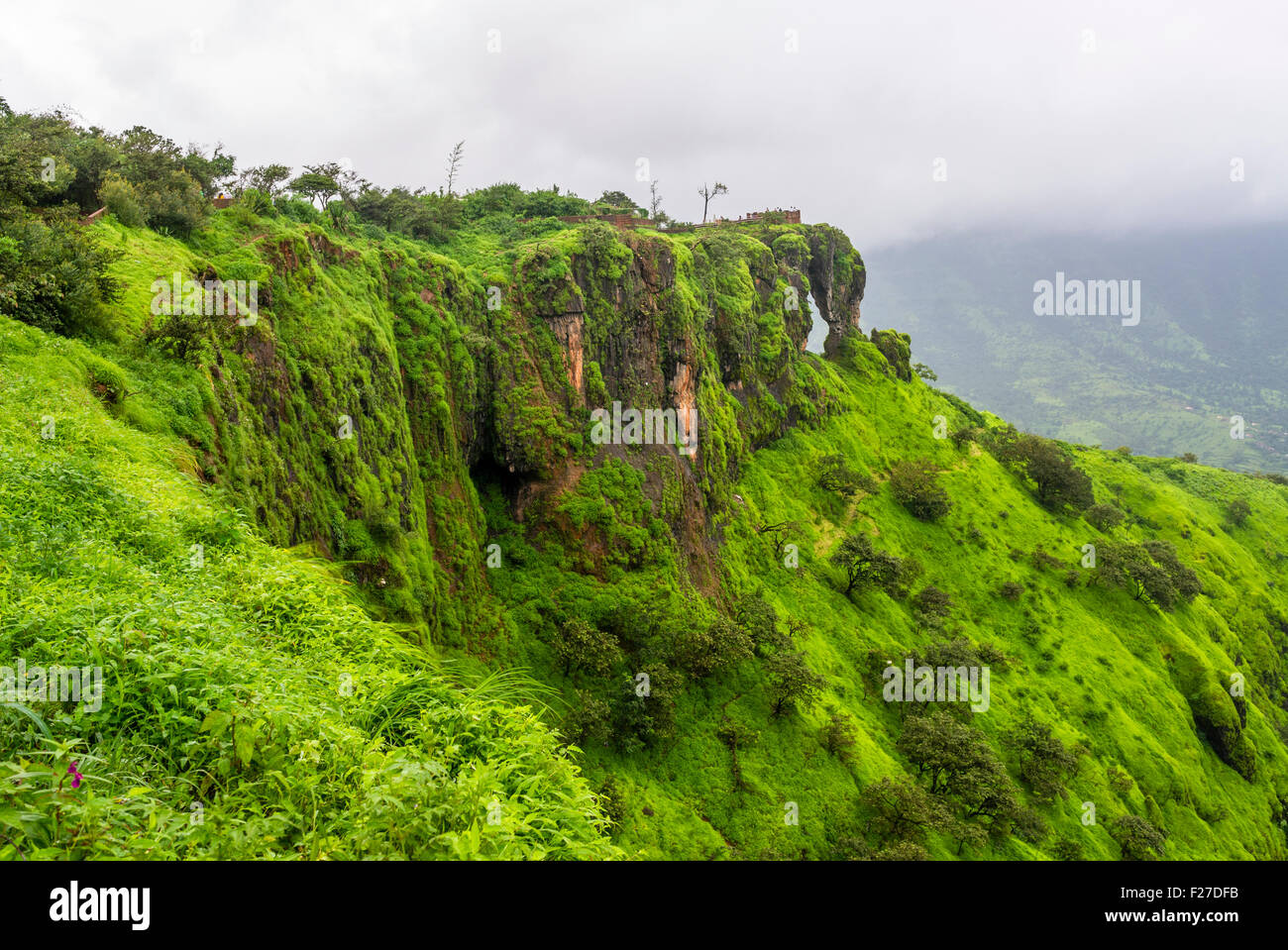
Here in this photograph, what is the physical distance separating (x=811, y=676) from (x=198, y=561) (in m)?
28.2

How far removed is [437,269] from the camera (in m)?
30.5

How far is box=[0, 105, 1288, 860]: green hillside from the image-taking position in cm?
410

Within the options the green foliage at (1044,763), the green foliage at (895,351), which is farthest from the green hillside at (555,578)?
the green foliage at (895,351)

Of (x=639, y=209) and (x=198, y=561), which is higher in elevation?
(x=639, y=209)

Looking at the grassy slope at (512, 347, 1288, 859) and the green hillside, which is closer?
the green hillside

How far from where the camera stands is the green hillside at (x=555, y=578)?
4102mm

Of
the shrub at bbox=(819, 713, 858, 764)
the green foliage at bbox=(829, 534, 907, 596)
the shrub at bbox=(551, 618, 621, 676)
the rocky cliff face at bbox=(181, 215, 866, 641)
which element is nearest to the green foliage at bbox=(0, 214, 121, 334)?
the rocky cliff face at bbox=(181, 215, 866, 641)

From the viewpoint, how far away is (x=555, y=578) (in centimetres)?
3170

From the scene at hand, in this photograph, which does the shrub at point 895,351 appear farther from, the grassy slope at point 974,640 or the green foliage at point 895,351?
the grassy slope at point 974,640

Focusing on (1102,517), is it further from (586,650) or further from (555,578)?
(586,650)

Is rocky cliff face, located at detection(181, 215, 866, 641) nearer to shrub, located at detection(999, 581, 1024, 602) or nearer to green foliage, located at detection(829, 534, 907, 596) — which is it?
green foliage, located at detection(829, 534, 907, 596)

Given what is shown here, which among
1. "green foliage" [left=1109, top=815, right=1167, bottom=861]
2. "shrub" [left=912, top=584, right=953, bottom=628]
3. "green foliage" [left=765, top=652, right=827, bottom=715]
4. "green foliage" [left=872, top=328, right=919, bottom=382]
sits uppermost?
"green foliage" [left=872, top=328, right=919, bottom=382]

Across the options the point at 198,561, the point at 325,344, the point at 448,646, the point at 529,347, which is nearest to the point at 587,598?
the point at 448,646
